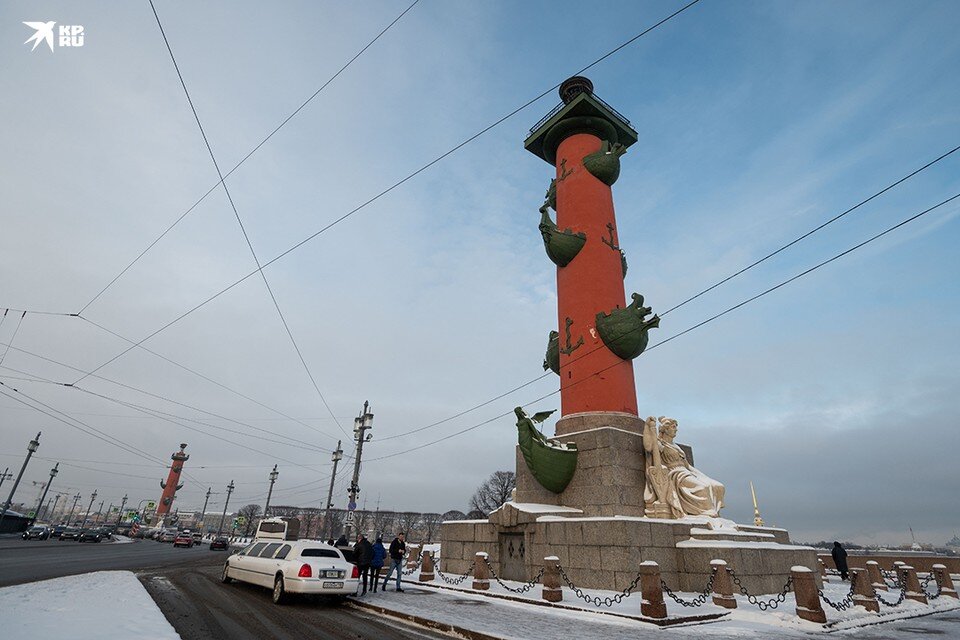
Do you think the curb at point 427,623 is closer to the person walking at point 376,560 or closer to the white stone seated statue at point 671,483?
the person walking at point 376,560

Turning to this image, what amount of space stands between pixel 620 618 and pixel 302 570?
7.79 m

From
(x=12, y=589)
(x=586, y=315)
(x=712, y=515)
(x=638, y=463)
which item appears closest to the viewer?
(x=12, y=589)

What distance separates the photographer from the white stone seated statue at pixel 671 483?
57.5 feet

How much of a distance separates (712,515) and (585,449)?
482 cm

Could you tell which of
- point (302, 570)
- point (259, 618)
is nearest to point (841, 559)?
point (302, 570)

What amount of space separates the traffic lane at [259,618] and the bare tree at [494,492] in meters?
60.4

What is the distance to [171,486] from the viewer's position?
10319 centimetres

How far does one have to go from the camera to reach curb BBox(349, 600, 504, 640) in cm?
907

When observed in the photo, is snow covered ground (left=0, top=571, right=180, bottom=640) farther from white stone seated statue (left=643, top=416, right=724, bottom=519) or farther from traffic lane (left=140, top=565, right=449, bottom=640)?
white stone seated statue (left=643, top=416, right=724, bottom=519)

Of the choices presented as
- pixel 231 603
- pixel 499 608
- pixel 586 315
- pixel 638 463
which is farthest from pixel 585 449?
pixel 231 603

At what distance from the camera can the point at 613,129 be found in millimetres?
25953

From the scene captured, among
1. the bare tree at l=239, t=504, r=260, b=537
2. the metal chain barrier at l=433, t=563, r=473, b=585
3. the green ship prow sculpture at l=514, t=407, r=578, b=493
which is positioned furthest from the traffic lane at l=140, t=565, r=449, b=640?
the bare tree at l=239, t=504, r=260, b=537

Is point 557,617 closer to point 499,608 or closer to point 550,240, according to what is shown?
point 499,608

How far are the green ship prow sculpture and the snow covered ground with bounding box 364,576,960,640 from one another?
4.52m
